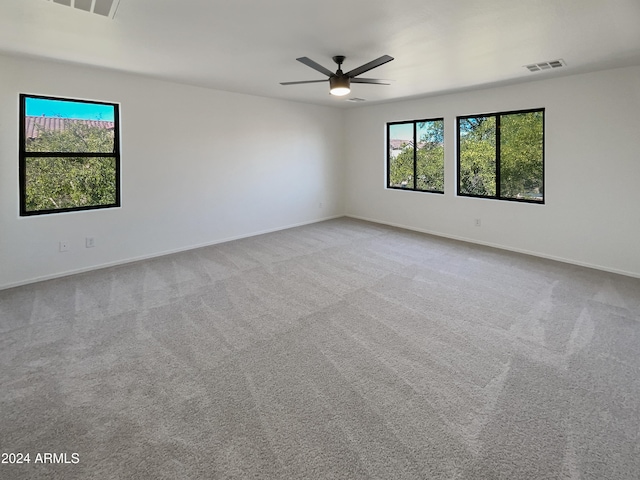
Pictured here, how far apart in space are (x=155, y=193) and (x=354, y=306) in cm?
362

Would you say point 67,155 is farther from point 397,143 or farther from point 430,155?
point 430,155

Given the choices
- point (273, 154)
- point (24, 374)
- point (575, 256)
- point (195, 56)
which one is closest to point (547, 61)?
point (575, 256)

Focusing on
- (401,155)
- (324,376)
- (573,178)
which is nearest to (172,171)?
(324,376)

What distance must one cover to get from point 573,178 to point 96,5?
18.7 feet

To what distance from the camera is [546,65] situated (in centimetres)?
425

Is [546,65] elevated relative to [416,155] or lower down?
elevated

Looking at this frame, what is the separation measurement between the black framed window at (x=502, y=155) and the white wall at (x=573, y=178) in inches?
6.0

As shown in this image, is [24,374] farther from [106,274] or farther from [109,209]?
[109,209]

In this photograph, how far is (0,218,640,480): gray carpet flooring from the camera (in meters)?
1.75

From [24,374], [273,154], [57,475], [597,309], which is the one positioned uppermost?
[273,154]

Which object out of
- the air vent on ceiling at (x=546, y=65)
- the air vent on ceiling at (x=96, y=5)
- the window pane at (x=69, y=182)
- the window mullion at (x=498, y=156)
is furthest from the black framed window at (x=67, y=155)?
the window mullion at (x=498, y=156)

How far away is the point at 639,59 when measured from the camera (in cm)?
393

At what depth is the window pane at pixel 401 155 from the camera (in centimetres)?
717

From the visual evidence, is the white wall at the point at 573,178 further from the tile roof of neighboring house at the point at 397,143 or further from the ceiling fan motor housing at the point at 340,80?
the ceiling fan motor housing at the point at 340,80
